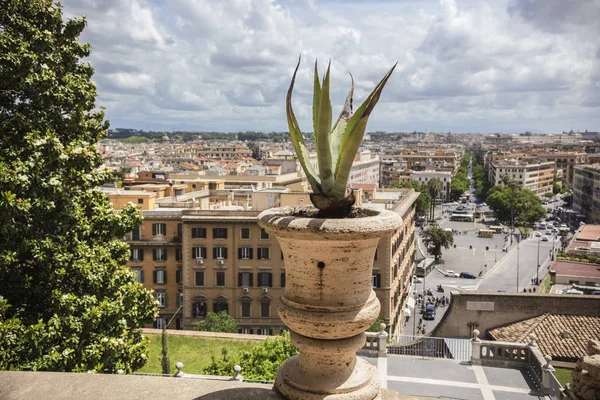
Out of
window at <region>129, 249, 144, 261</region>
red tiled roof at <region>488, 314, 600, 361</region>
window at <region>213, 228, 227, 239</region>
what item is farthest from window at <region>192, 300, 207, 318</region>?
red tiled roof at <region>488, 314, 600, 361</region>

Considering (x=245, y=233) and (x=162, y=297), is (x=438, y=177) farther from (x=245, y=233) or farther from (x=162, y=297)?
(x=162, y=297)

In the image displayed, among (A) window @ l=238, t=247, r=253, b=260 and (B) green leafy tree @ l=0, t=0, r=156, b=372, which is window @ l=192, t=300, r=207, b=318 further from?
(B) green leafy tree @ l=0, t=0, r=156, b=372

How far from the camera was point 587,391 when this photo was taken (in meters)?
7.62

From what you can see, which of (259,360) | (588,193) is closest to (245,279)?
(259,360)

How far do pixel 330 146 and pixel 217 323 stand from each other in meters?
30.2

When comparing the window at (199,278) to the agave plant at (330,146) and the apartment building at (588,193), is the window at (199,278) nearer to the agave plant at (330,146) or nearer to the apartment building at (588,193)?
the agave plant at (330,146)

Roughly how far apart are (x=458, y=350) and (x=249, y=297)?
1944 centimetres

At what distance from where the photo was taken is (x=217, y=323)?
109 feet

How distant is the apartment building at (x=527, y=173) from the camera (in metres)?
128

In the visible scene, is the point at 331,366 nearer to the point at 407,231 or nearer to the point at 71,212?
the point at 71,212

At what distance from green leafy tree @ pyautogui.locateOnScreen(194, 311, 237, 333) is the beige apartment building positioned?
2.17m

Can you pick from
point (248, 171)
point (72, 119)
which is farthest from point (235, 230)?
point (248, 171)

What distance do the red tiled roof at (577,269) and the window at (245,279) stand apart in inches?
824

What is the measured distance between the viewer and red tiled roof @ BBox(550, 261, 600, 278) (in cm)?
3725
